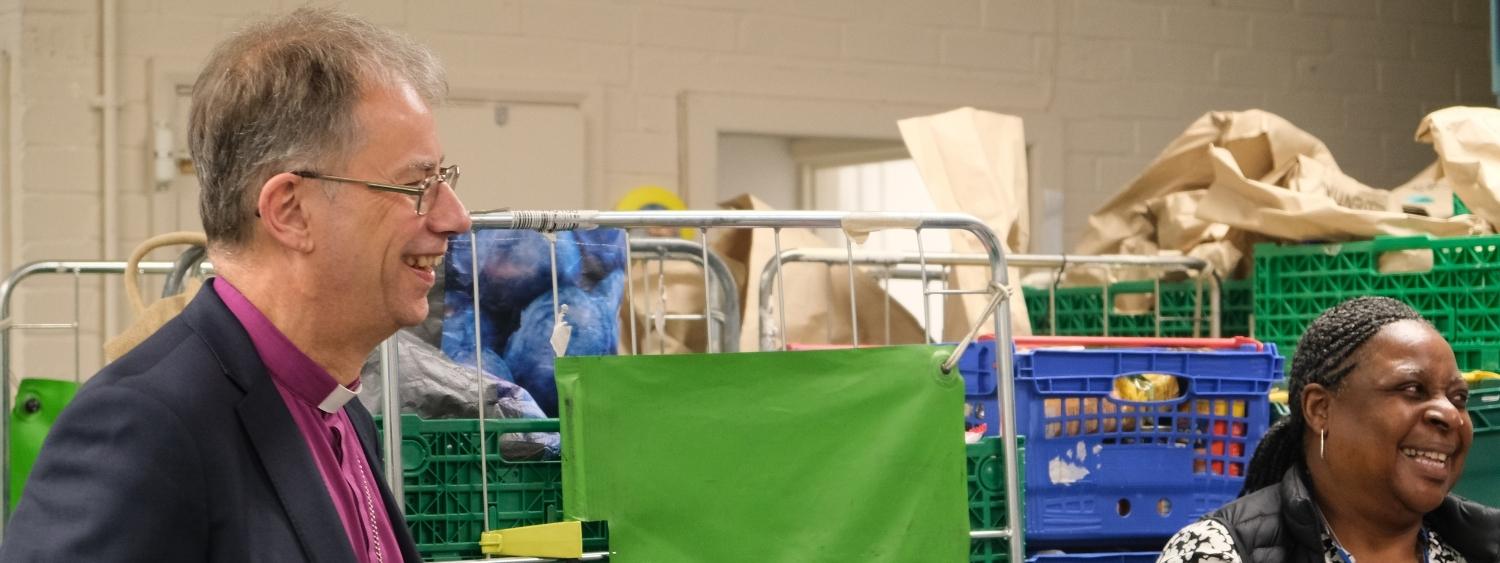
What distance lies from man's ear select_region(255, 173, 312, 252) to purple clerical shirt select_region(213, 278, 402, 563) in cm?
7

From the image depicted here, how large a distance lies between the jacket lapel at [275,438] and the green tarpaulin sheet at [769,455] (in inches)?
36.4

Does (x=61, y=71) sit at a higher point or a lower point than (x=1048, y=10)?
lower

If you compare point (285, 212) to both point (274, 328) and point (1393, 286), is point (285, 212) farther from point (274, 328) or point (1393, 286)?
point (1393, 286)

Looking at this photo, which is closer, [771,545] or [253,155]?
[253,155]

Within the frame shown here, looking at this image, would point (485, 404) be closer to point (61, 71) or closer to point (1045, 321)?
point (1045, 321)

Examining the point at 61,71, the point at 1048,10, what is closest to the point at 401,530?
the point at 61,71

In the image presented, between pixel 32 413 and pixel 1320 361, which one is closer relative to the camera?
pixel 1320 361

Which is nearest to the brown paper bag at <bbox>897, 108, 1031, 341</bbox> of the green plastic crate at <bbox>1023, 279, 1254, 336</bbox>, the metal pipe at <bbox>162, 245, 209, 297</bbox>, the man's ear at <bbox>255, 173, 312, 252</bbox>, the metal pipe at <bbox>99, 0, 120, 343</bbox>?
the green plastic crate at <bbox>1023, 279, 1254, 336</bbox>

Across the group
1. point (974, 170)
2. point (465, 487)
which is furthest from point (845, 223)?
point (974, 170)

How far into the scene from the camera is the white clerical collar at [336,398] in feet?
5.10

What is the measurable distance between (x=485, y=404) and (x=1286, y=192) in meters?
1.98

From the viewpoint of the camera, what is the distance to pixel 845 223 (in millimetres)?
2543

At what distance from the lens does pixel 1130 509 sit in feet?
9.52

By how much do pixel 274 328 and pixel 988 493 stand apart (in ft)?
4.58
